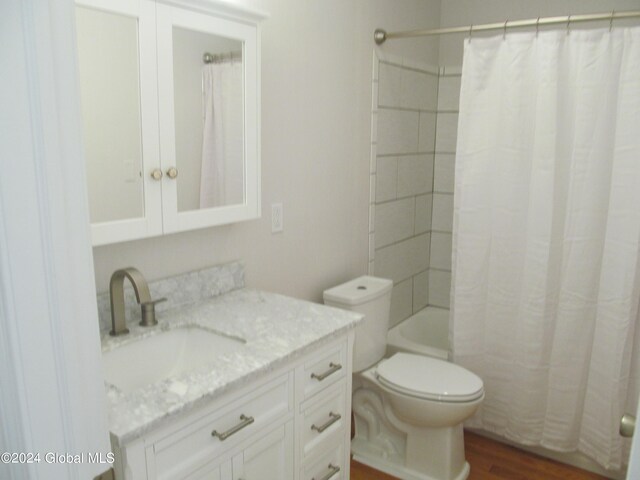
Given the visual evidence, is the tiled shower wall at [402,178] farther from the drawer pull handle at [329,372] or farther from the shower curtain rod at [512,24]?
the drawer pull handle at [329,372]

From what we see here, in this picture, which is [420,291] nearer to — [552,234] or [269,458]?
[552,234]

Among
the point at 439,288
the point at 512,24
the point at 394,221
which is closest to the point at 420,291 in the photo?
the point at 439,288

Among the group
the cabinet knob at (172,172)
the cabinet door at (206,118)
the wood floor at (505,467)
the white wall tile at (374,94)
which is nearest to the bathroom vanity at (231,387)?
the cabinet door at (206,118)

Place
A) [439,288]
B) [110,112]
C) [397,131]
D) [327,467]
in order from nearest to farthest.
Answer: [110,112] < [327,467] < [397,131] < [439,288]

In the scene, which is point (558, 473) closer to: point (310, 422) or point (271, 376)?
point (310, 422)

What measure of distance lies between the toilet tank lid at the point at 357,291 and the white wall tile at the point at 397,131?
2.34 ft

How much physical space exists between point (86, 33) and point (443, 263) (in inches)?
102

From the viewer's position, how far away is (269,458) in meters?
1.48

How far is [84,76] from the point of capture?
136cm

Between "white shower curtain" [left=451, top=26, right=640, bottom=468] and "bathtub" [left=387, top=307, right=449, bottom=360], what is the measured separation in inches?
14.3

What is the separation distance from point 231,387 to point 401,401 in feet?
3.72

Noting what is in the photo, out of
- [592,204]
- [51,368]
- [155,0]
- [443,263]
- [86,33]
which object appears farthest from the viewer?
[443,263]

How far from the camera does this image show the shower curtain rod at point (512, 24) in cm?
203

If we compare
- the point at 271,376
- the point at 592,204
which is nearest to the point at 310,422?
the point at 271,376
